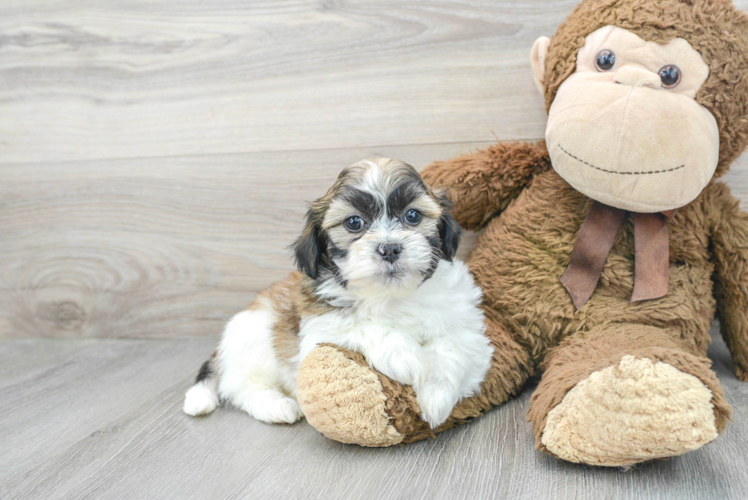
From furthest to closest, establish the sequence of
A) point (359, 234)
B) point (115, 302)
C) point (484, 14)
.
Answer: point (115, 302)
point (484, 14)
point (359, 234)

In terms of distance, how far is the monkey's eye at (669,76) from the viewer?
1.27 m

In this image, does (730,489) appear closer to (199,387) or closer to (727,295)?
(727,295)

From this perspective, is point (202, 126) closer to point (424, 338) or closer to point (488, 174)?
point (488, 174)

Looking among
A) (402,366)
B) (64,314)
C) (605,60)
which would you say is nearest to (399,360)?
(402,366)

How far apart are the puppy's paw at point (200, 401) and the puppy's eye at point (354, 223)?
67cm

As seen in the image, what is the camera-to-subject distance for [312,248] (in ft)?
4.28

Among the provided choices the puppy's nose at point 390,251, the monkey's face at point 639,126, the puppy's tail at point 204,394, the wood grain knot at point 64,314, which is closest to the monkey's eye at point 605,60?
the monkey's face at point 639,126

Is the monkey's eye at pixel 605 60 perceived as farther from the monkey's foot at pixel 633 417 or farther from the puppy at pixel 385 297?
the monkey's foot at pixel 633 417

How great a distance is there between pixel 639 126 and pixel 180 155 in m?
1.52

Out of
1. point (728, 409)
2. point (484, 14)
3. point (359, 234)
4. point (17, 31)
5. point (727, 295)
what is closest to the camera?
point (728, 409)

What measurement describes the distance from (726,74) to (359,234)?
0.91 m

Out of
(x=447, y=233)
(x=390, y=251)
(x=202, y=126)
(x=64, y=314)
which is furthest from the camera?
(x=64, y=314)

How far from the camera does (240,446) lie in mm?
1319

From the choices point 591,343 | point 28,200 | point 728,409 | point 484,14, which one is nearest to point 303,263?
point 591,343
